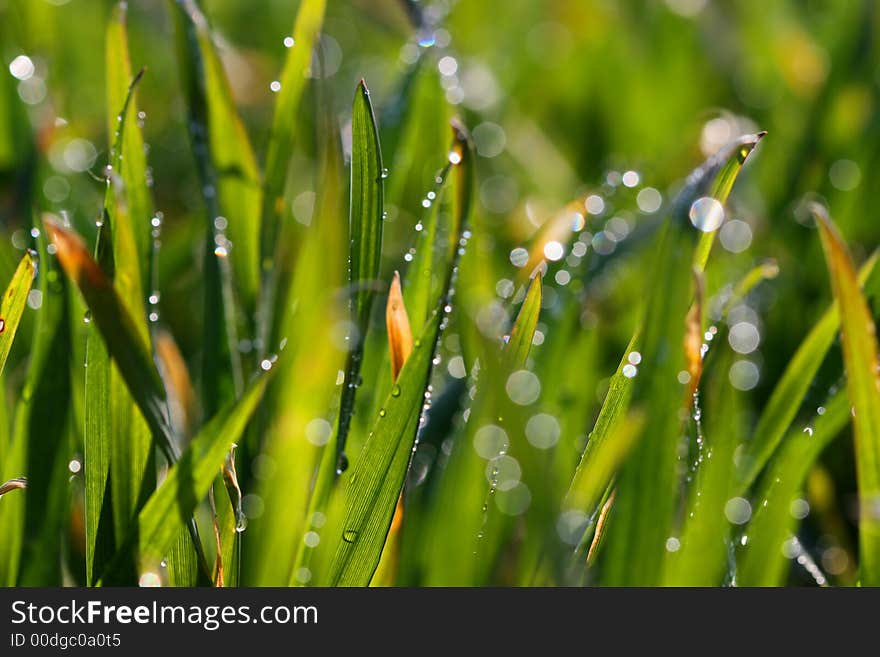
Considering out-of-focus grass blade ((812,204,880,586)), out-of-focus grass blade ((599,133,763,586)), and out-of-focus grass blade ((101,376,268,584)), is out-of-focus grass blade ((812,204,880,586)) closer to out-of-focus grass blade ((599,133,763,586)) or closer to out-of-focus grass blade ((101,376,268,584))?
out-of-focus grass blade ((599,133,763,586))

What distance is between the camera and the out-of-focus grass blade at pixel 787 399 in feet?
2.00

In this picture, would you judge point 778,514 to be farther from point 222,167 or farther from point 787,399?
point 222,167

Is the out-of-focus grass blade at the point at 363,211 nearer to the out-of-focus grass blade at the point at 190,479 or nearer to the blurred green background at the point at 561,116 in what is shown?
the out-of-focus grass blade at the point at 190,479

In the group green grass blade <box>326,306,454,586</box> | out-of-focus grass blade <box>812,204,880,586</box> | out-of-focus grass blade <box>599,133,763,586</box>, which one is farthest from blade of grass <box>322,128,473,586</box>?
out-of-focus grass blade <box>812,204,880,586</box>

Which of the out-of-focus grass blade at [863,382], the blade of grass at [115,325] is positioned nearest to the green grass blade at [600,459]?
the out-of-focus grass blade at [863,382]

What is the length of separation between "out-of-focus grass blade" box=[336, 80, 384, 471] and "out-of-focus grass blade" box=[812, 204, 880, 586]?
0.90 ft

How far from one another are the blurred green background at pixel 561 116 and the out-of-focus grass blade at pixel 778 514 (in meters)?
0.12

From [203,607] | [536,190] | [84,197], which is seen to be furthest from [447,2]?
[203,607]

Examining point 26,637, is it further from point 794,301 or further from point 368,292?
point 794,301

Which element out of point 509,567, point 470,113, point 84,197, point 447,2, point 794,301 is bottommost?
point 509,567

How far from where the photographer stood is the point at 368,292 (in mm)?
600

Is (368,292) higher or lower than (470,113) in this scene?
lower

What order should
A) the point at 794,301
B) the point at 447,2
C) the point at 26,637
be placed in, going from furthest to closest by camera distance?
the point at 447,2, the point at 794,301, the point at 26,637

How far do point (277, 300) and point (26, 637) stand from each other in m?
0.38
